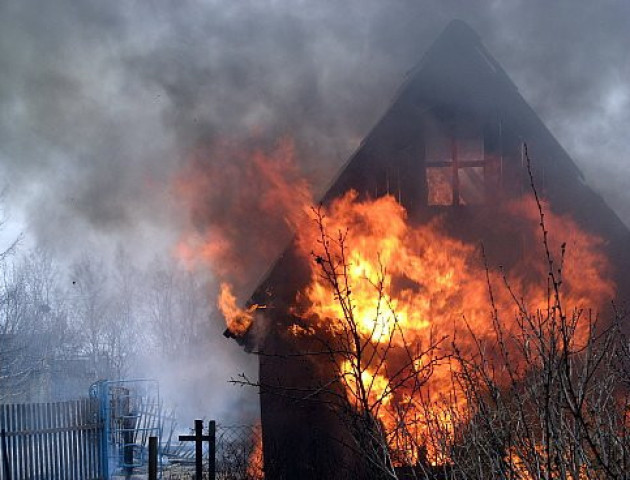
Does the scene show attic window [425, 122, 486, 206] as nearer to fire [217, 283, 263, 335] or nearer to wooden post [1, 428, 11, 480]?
A: fire [217, 283, 263, 335]

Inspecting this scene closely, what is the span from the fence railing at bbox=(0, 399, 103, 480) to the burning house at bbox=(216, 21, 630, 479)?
4422 mm

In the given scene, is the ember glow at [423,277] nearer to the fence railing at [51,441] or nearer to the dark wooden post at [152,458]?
the dark wooden post at [152,458]

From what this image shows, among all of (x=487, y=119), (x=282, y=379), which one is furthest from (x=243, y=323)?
(x=487, y=119)

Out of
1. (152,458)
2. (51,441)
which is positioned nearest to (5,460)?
(51,441)

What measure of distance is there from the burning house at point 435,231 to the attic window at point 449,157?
23 millimetres

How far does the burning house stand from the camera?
1099 cm

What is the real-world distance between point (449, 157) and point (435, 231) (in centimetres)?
137

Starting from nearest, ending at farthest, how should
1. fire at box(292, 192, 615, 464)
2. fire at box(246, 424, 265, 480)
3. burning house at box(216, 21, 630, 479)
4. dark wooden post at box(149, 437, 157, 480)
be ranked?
dark wooden post at box(149, 437, 157, 480)
fire at box(292, 192, 615, 464)
burning house at box(216, 21, 630, 479)
fire at box(246, 424, 265, 480)

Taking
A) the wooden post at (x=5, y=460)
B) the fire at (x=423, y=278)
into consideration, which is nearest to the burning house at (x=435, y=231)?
the fire at (x=423, y=278)

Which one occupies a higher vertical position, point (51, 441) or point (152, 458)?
point (51, 441)

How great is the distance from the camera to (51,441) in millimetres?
13398

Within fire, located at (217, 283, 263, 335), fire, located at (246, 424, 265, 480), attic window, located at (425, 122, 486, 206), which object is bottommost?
fire, located at (246, 424, 265, 480)

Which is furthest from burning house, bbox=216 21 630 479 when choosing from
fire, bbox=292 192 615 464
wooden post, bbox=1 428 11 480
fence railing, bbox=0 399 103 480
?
wooden post, bbox=1 428 11 480

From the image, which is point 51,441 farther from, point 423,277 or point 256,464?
point 423,277
